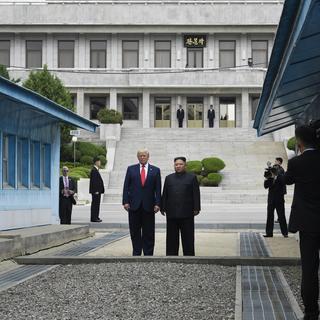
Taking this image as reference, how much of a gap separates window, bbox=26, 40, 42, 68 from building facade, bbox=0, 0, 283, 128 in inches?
3.1

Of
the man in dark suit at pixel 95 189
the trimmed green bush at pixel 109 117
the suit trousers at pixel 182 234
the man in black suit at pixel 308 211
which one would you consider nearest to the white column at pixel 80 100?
the trimmed green bush at pixel 109 117

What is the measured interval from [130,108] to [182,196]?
45708mm

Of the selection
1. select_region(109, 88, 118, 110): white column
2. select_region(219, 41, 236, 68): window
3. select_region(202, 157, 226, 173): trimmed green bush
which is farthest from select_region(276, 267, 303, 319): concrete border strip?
select_region(219, 41, 236, 68): window

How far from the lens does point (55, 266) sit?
10.6 meters

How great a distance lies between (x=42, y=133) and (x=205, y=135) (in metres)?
33.2

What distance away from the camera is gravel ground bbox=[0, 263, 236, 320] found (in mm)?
6961

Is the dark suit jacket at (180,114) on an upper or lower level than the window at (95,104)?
lower

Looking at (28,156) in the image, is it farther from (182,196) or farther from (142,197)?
(182,196)

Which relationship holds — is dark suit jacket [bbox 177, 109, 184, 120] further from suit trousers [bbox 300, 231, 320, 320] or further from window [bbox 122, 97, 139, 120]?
suit trousers [bbox 300, 231, 320, 320]

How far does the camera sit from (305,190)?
648cm

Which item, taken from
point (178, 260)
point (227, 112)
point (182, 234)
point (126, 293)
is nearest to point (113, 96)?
point (227, 112)

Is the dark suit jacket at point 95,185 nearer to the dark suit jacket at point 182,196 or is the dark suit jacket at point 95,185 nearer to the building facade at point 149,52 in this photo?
the dark suit jacket at point 182,196

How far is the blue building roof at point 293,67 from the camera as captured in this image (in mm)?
6883

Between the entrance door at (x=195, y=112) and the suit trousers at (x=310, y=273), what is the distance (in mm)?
49805
